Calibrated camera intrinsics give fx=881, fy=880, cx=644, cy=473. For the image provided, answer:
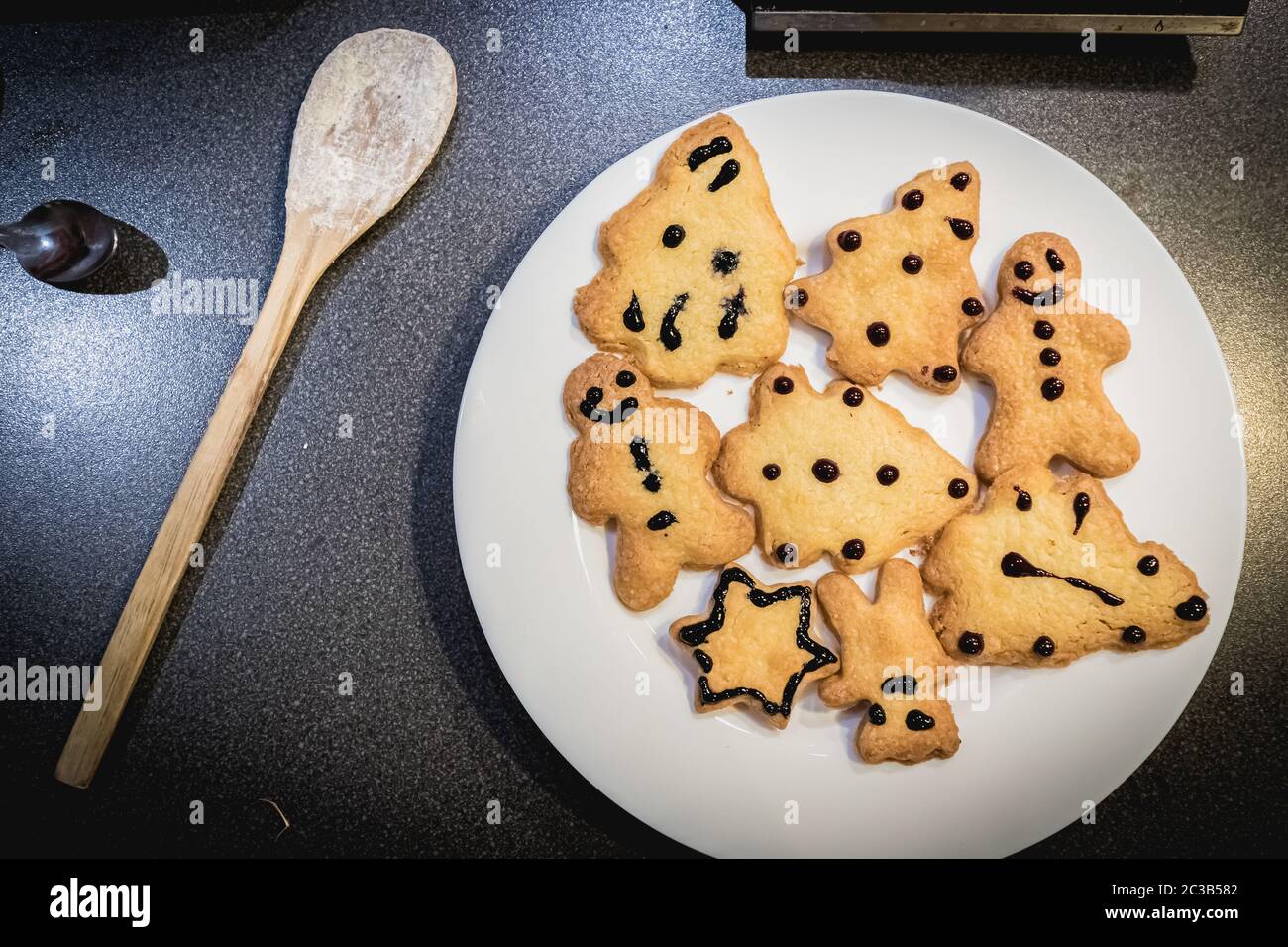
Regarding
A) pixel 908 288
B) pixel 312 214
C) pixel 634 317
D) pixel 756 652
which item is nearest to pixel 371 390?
pixel 312 214

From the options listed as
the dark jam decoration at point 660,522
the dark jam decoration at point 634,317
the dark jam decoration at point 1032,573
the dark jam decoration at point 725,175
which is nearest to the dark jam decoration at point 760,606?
the dark jam decoration at point 660,522

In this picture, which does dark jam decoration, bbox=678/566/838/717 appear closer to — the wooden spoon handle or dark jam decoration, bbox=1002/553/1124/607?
dark jam decoration, bbox=1002/553/1124/607

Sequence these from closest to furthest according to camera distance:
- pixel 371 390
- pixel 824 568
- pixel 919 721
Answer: pixel 919 721
pixel 824 568
pixel 371 390

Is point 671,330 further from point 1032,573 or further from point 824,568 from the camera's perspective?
point 1032,573

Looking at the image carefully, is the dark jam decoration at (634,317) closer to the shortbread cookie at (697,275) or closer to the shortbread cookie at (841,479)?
the shortbread cookie at (697,275)

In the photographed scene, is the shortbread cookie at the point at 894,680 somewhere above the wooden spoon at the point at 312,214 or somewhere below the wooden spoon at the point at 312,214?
below
